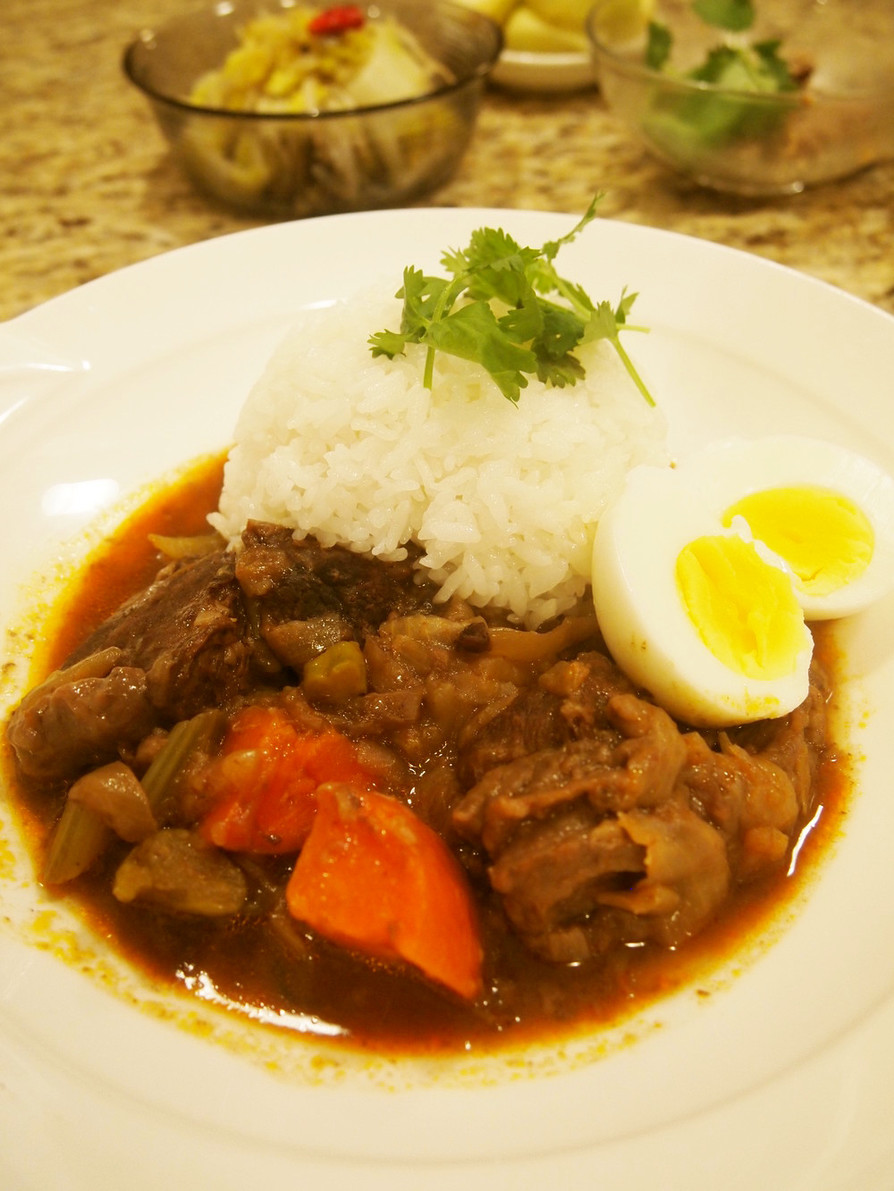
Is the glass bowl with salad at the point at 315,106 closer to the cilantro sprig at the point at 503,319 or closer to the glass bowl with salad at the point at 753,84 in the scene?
the glass bowl with salad at the point at 753,84

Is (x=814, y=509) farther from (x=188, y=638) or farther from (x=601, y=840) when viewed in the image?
(x=188, y=638)

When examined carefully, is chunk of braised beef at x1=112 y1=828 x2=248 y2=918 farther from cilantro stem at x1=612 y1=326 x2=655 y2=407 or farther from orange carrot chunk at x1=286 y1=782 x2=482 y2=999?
cilantro stem at x1=612 y1=326 x2=655 y2=407

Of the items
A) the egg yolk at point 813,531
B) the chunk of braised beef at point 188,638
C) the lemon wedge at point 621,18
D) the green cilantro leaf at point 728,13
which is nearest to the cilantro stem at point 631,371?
the egg yolk at point 813,531

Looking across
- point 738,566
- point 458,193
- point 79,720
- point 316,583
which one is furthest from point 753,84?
point 79,720

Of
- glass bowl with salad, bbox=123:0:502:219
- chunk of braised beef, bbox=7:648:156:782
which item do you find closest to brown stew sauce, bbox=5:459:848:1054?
chunk of braised beef, bbox=7:648:156:782

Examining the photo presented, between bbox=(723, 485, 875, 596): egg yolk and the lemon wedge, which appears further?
the lemon wedge
